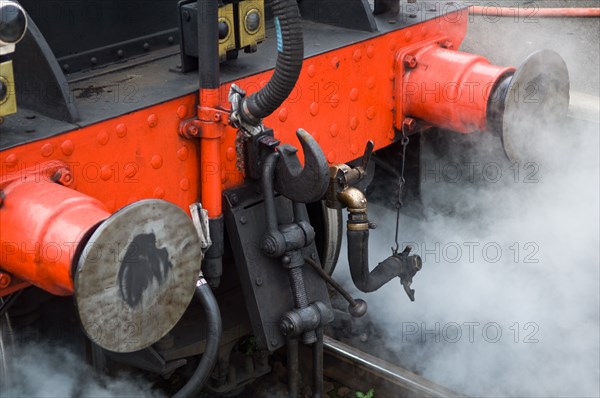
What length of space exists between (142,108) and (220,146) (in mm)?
313

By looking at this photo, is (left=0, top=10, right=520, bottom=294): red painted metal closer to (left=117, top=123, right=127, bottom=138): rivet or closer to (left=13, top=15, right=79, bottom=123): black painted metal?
(left=117, top=123, right=127, bottom=138): rivet

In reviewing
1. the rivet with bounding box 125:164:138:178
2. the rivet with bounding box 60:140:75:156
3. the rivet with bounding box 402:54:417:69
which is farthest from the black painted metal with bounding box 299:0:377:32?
the rivet with bounding box 60:140:75:156

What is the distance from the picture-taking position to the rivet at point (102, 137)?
2.19m

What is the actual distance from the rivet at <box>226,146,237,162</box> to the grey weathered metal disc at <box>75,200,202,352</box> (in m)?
0.55

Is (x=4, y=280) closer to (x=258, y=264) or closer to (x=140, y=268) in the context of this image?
(x=140, y=268)

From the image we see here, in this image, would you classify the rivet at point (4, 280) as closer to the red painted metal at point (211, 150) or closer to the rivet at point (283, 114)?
the red painted metal at point (211, 150)

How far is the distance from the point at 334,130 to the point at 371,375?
939 mm

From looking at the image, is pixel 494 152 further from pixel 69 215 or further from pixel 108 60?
pixel 69 215

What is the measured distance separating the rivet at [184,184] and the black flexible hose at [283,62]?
250 mm

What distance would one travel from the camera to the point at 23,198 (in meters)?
1.96

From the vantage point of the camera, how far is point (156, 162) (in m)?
2.36

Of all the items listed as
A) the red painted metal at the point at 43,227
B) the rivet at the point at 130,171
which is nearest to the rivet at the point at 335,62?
the rivet at the point at 130,171

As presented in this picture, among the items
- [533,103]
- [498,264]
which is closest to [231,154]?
[533,103]

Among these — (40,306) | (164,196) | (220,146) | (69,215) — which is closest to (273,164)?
(220,146)
